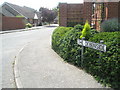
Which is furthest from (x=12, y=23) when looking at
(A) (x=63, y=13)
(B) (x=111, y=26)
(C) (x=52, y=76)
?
(C) (x=52, y=76)

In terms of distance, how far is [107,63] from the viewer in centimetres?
379

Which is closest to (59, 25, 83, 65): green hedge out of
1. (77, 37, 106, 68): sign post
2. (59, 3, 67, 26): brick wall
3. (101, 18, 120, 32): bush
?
(77, 37, 106, 68): sign post

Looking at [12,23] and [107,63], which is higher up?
[12,23]

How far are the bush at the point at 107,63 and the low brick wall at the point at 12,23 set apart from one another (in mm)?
25250

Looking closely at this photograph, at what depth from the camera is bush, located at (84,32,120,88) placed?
364cm

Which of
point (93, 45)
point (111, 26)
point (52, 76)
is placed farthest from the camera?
point (111, 26)

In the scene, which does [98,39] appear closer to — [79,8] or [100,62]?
[100,62]

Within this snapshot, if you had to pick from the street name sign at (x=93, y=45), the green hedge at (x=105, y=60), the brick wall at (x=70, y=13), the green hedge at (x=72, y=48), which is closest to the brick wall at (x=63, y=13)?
the brick wall at (x=70, y=13)

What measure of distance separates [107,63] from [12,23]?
28566 mm

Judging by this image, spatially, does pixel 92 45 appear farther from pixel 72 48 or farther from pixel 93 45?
Result: pixel 72 48

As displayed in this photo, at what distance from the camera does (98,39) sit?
4441 millimetres

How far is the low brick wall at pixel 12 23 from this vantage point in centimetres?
2701

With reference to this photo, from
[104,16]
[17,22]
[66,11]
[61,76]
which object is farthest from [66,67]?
[17,22]

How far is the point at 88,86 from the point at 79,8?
27.9 ft
